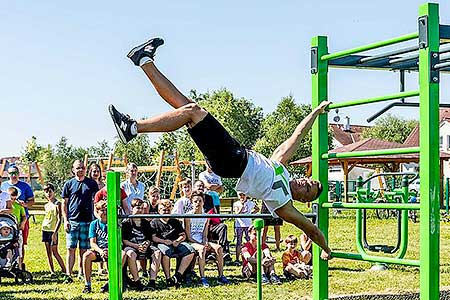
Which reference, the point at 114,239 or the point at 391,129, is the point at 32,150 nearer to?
the point at 391,129

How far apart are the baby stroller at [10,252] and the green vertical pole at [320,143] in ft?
15.5

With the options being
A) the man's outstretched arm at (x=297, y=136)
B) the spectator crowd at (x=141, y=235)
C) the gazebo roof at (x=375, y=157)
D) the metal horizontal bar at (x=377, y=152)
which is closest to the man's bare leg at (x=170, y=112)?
the man's outstretched arm at (x=297, y=136)

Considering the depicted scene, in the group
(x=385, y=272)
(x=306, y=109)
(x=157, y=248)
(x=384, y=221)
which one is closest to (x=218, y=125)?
(x=157, y=248)

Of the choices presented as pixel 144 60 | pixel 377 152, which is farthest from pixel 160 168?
pixel 377 152

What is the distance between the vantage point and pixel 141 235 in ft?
30.2

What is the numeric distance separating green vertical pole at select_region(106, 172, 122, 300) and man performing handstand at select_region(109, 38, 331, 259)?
61 centimetres

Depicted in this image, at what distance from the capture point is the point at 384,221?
2080cm

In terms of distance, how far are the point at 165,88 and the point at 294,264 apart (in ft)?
17.5

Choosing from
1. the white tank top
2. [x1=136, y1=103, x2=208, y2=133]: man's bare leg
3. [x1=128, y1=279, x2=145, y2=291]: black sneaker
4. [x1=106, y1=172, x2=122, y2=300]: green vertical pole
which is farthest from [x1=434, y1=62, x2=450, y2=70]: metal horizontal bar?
[x1=128, y1=279, x2=145, y2=291]: black sneaker

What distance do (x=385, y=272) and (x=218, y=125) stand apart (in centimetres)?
581

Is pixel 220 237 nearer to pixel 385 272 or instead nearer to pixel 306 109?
pixel 385 272

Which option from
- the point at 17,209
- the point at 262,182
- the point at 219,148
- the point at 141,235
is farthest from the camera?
the point at 17,209

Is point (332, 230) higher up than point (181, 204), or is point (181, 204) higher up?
point (181, 204)

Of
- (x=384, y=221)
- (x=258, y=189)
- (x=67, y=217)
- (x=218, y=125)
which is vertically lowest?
(x=384, y=221)
